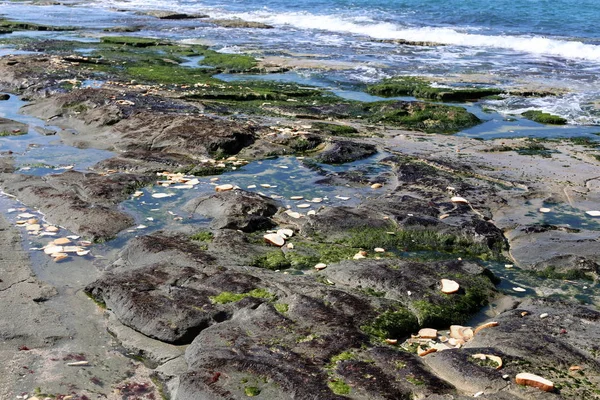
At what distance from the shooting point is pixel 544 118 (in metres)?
13.2

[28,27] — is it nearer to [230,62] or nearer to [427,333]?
[230,62]

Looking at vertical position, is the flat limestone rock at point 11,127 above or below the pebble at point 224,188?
above

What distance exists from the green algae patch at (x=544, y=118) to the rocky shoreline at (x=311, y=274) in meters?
1.53

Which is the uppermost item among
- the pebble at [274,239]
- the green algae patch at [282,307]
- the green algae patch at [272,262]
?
the green algae patch at [282,307]

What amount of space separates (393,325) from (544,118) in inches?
355

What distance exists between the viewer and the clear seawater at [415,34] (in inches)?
699

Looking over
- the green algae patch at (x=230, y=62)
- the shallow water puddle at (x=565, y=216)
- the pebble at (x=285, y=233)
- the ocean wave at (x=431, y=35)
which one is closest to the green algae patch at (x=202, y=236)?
the pebble at (x=285, y=233)

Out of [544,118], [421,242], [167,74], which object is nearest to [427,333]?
[421,242]

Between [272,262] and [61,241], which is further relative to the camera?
[61,241]

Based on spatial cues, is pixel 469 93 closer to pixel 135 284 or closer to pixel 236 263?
pixel 236 263

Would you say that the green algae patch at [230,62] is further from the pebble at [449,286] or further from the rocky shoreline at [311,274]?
the pebble at [449,286]

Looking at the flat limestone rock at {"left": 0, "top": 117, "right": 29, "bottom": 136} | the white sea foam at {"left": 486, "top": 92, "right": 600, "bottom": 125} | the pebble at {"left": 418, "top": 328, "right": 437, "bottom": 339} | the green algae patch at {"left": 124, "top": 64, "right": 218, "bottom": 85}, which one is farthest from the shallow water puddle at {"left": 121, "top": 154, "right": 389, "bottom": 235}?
the green algae patch at {"left": 124, "top": 64, "right": 218, "bottom": 85}

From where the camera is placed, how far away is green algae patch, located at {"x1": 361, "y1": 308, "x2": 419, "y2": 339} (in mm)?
5430

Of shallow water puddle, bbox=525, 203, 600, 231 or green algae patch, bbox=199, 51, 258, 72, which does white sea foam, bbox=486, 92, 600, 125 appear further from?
green algae patch, bbox=199, 51, 258, 72
